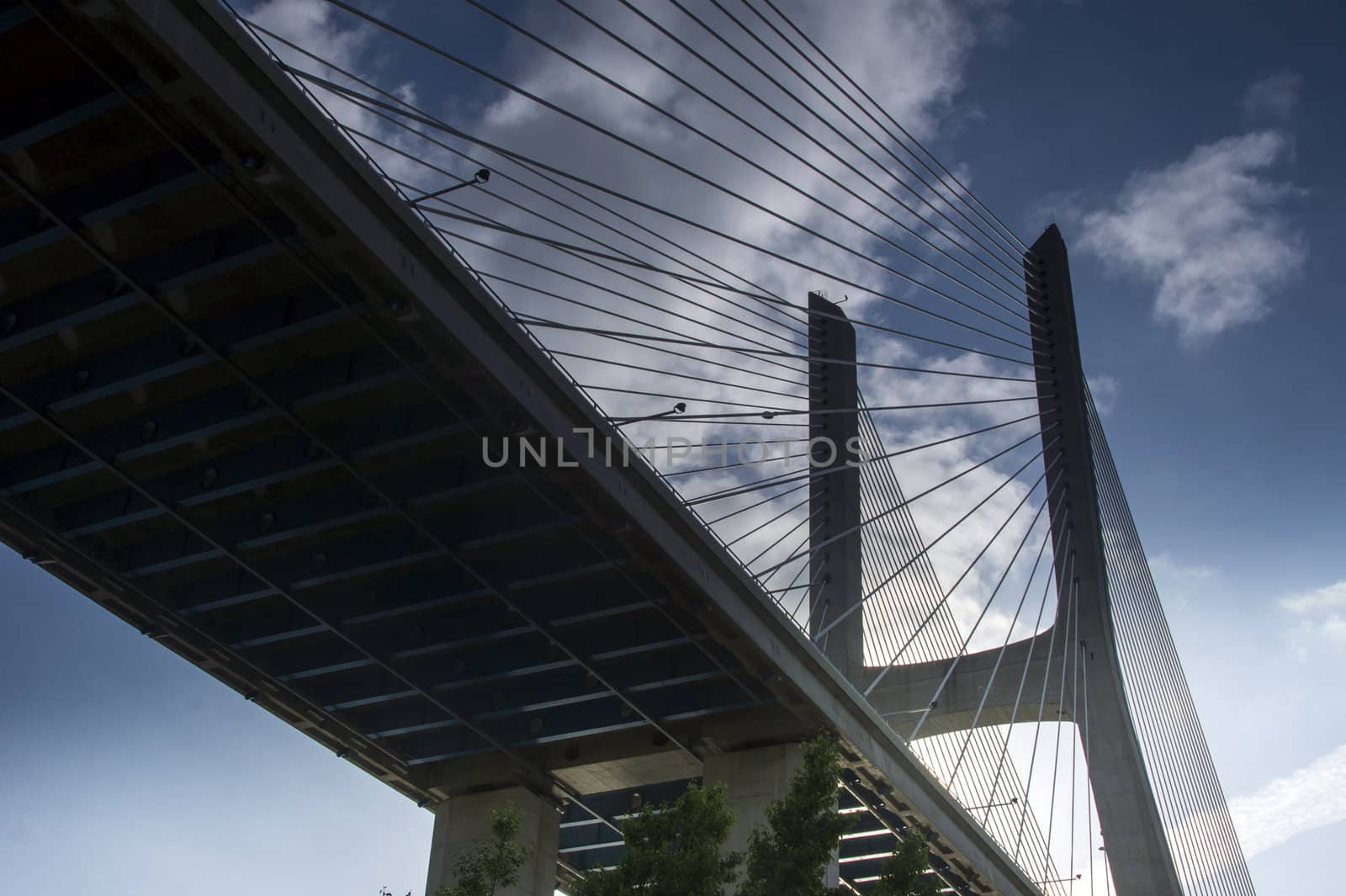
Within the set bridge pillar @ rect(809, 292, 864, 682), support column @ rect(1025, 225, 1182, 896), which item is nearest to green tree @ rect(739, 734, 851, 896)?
bridge pillar @ rect(809, 292, 864, 682)

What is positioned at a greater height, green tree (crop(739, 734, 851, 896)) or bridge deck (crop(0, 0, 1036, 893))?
bridge deck (crop(0, 0, 1036, 893))

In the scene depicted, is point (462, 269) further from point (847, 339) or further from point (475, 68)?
point (847, 339)

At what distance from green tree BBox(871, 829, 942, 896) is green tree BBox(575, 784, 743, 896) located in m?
1.91

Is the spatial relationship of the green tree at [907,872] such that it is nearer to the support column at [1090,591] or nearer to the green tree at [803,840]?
the green tree at [803,840]

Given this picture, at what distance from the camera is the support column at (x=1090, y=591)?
31.2m

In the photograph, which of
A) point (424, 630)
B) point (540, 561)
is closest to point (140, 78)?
point (540, 561)

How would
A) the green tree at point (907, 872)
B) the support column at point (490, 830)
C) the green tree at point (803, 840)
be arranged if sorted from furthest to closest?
the support column at point (490, 830) < the green tree at point (803, 840) < the green tree at point (907, 872)

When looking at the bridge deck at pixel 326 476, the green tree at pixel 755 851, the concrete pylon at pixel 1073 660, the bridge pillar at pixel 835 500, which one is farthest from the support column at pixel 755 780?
the green tree at pixel 755 851

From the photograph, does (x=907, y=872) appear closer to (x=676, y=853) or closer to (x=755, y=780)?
(x=676, y=853)

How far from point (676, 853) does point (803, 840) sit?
157cm

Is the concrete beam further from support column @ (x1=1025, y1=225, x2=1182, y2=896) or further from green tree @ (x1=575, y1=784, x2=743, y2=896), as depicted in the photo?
green tree @ (x1=575, y1=784, x2=743, y2=896)

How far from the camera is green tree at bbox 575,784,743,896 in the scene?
55.4 feet

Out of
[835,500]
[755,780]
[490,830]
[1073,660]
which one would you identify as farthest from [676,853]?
[1073,660]

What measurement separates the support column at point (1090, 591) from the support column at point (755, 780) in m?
8.09
